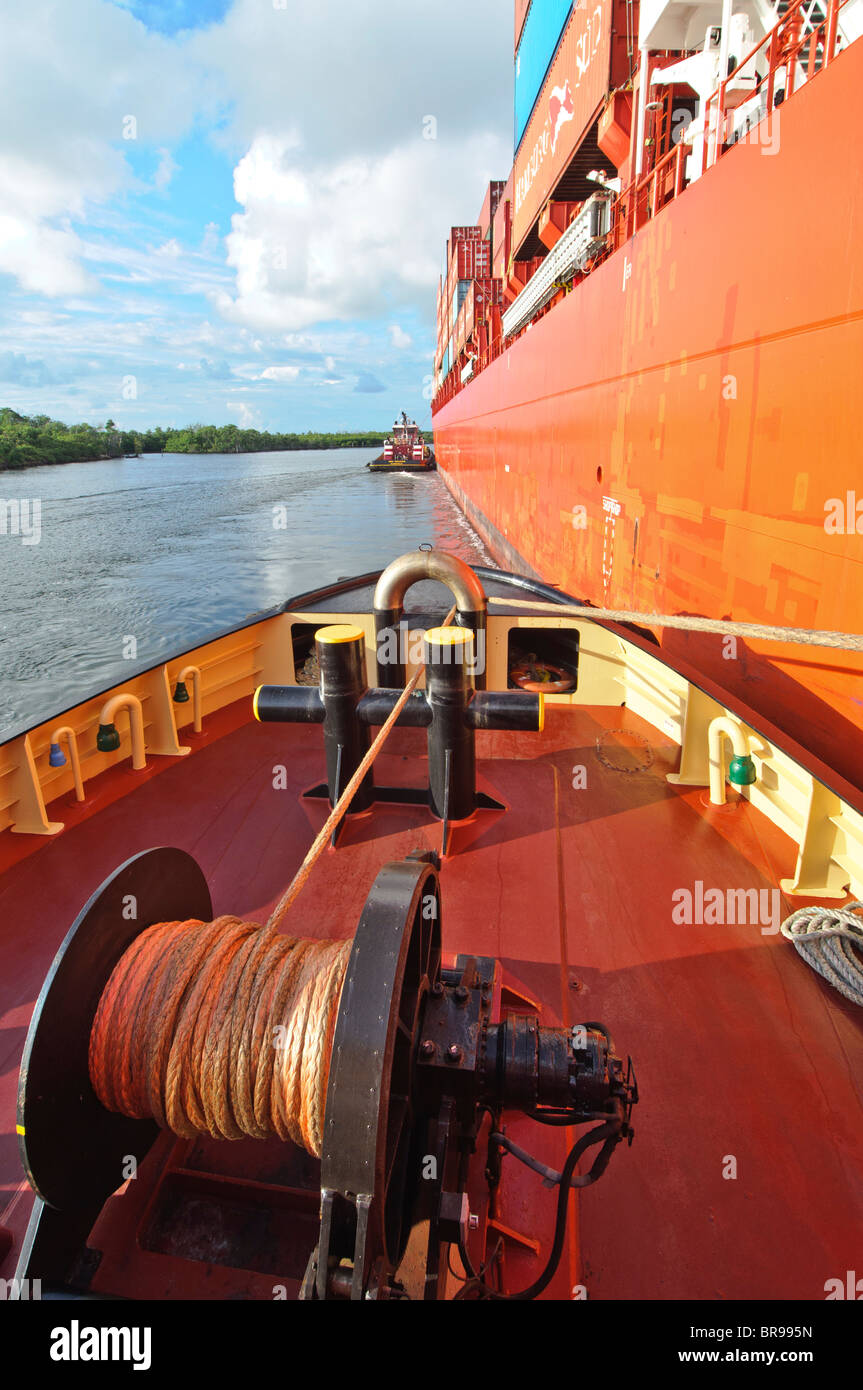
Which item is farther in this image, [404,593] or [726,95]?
[726,95]

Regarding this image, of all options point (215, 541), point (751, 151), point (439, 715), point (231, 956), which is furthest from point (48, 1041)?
point (215, 541)

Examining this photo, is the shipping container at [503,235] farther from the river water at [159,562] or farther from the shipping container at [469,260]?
the shipping container at [469,260]

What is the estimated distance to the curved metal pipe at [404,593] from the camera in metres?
5.45

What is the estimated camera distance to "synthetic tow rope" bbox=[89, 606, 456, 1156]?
1909 millimetres

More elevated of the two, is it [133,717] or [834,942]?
[133,717]

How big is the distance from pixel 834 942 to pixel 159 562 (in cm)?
2843

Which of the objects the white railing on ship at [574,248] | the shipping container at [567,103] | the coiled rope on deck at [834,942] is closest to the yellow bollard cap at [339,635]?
the coiled rope on deck at [834,942]

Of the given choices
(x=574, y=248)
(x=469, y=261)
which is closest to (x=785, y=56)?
(x=574, y=248)

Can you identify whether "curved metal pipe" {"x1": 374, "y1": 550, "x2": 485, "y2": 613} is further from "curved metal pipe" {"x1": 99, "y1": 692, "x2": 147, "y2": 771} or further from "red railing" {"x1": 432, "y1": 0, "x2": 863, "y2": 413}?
"red railing" {"x1": 432, "y1": 0, "x2": 863, "y2": 413}

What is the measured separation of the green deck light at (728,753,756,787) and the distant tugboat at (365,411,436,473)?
63.5 m

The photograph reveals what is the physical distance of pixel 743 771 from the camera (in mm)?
4332

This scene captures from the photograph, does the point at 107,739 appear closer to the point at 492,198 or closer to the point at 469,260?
the point at 492,198
